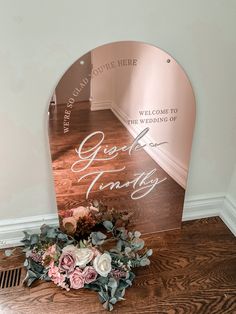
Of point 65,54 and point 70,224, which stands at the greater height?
point 65,54

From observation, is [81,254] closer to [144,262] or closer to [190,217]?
[144,262]

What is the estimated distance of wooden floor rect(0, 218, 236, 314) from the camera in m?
1.08

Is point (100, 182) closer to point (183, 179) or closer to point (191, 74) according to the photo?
point (183, 179)

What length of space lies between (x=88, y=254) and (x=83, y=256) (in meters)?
0.02

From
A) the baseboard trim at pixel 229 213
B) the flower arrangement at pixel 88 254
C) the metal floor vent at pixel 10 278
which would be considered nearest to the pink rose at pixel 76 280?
the flower arrangement at pixel 88 254

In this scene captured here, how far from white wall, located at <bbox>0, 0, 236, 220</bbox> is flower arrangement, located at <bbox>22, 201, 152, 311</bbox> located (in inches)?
6.4

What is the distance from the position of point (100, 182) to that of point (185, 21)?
0.73m

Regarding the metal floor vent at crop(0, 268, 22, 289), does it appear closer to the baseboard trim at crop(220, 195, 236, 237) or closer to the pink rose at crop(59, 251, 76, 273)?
the pink rose at crop(59, 251, 76, 273)

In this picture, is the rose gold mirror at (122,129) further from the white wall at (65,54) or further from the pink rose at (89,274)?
the pink rose at (89,274)

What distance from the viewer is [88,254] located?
3.75ft

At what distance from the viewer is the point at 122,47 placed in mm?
1021

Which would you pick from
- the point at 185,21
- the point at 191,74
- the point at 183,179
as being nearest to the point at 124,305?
the point at 183,179

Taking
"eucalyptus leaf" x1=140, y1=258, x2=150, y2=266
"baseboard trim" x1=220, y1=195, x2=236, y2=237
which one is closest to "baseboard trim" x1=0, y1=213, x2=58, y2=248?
"eucalyptus leaf" x1=140, y1=258, x2=150, y2=266

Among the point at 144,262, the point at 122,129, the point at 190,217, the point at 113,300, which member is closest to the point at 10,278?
the point at 113,300
